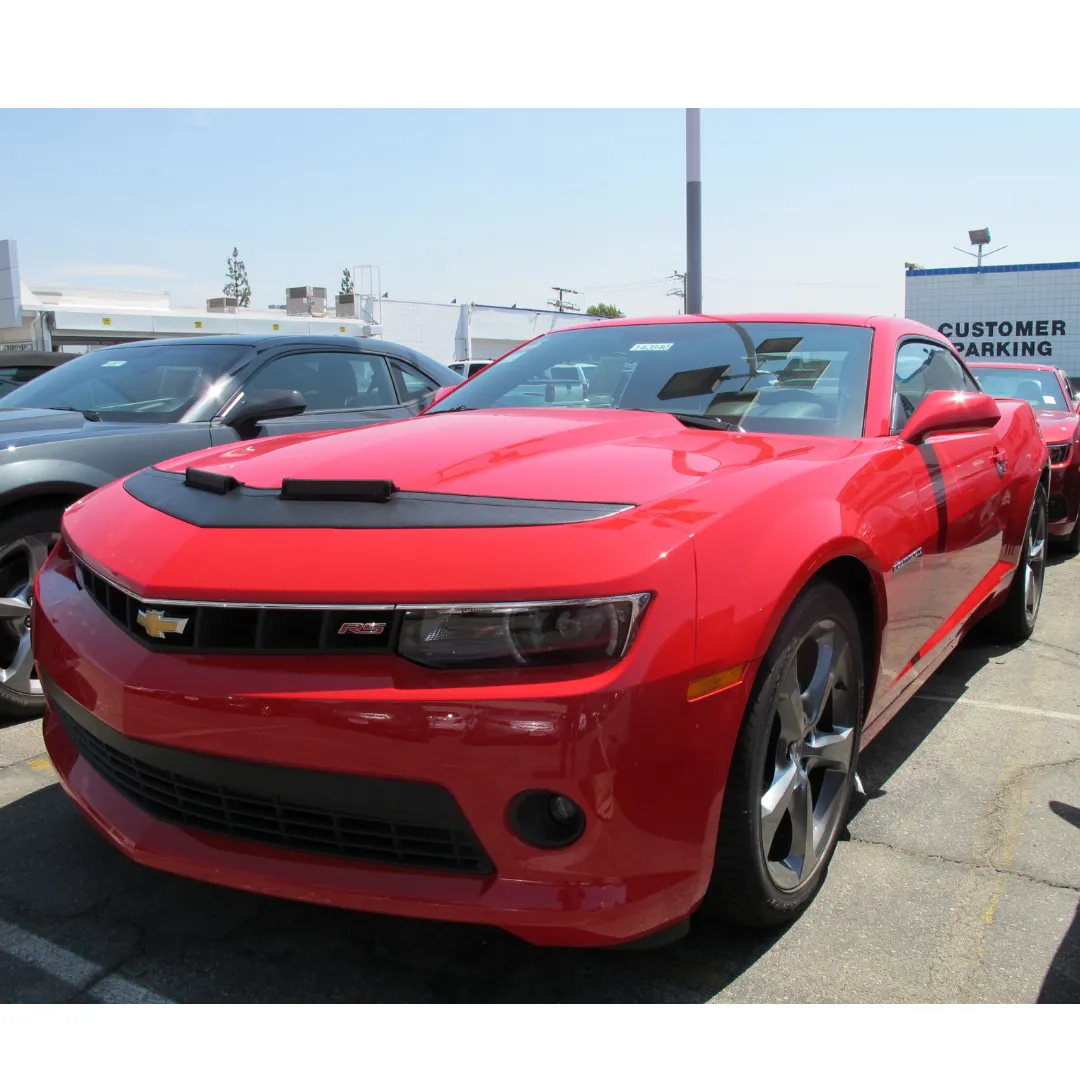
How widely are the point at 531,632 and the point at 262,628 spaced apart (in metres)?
0.52

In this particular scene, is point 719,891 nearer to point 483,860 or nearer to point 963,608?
point 483,860

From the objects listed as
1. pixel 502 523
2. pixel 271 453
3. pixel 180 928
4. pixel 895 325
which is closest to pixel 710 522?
pixel 502 523

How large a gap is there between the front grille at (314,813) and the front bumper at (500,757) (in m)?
0.02

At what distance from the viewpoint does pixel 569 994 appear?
2.03m

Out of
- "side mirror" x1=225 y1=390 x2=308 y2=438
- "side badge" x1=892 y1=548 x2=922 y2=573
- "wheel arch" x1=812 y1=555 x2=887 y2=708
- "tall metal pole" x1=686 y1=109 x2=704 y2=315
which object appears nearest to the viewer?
"wheel arch" x1=812 y1=555 x2=887 y2=708

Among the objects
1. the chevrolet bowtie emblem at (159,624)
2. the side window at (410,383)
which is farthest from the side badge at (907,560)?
the side window at (410,383)

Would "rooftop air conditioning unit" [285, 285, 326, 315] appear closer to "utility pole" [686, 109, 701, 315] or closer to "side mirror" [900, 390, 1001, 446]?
"utility pole" [686, 109, 701, 315]

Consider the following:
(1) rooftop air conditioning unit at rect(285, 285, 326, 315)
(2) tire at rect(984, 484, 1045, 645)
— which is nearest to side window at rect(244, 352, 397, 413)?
(2) tire at rect(984, 484, 1045, 645)

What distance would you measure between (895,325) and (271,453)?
2175mm

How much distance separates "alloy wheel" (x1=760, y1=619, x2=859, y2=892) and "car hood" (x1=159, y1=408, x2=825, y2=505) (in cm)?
49

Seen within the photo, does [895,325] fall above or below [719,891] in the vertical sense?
above

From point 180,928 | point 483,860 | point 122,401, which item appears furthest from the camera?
point 122,401

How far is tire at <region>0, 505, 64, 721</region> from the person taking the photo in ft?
11.6

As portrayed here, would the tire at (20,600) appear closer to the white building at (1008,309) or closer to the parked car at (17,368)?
the parked car at (17,368)
